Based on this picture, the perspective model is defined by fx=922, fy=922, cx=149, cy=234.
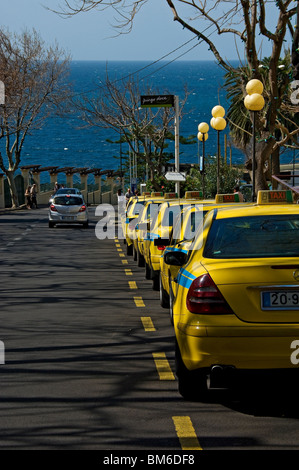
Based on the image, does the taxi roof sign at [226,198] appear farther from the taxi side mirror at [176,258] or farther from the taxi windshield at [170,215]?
the taxi windshield at [170,215]

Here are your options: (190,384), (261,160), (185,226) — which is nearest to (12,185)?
(261,160)

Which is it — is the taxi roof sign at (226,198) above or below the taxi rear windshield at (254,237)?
below

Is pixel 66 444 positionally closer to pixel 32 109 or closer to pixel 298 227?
pixel 298 227

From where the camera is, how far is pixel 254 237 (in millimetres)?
7238

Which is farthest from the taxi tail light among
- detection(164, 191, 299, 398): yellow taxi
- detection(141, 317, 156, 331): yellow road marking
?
detection(141, 317, 156, 331): yellow road marking

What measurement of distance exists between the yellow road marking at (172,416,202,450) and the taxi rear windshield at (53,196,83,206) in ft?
96.7

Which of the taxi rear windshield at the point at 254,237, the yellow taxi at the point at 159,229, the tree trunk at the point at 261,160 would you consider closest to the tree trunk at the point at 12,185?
the tree trunk at the point at 261,160

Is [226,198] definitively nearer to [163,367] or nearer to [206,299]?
[163,367]

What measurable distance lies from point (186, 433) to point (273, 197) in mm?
2802

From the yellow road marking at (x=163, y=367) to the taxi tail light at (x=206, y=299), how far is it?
159cm

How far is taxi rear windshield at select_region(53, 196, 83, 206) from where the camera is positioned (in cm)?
3594

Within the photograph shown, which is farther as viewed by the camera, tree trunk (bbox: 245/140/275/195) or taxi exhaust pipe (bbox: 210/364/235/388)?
tree trunk (bbox: 245/140/275/195)

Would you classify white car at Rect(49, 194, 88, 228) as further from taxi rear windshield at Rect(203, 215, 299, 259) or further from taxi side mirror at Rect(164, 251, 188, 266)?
taxi rear windshield at Rect(203, 215, 299, 259)

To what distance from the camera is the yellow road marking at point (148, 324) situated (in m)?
11.2
